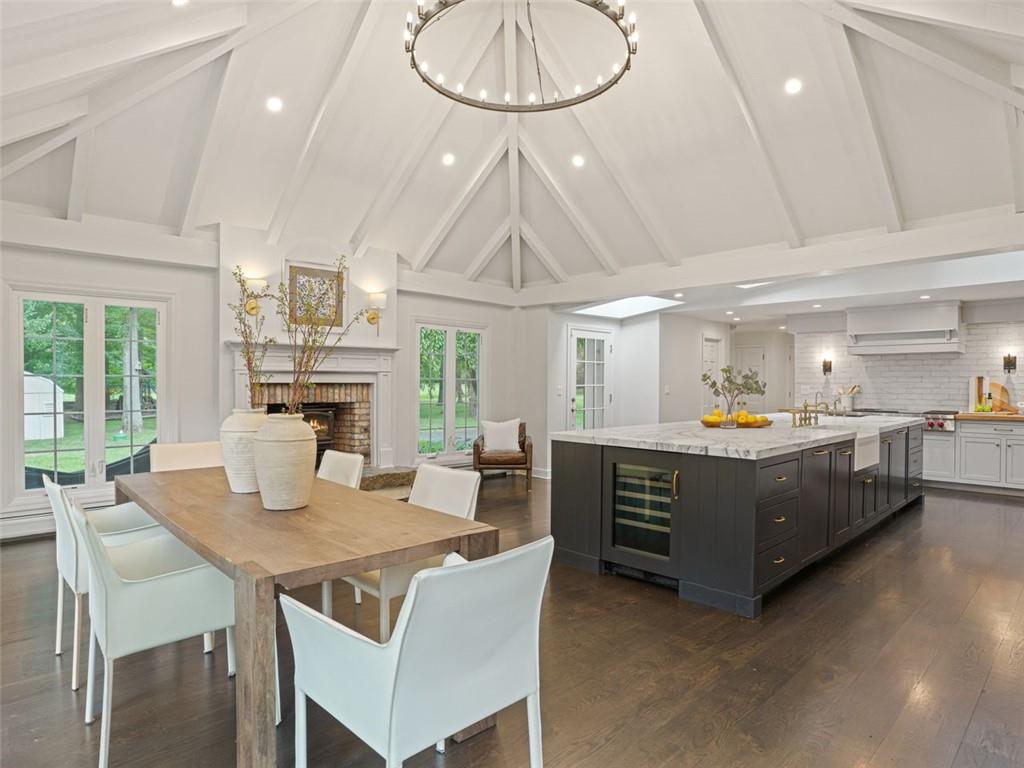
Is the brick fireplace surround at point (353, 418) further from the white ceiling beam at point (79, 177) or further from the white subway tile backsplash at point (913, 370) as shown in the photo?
the white subway tile backsplash at point (913, 370)

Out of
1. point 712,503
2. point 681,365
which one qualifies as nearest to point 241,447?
point 712,503

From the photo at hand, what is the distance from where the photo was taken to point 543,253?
745 cm

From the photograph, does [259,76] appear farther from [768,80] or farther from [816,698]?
[816,698]

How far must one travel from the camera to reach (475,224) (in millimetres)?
7031

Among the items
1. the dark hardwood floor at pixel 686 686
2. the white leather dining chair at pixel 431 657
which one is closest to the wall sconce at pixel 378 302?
the dark hardwood floor at pixel 686 686

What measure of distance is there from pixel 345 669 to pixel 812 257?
18.2 feet

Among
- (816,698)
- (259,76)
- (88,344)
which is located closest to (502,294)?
(259,76)

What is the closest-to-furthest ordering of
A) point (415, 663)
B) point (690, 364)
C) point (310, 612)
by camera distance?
point (415, 663) < point (310, 612) < point (690, 364)

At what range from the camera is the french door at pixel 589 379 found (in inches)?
332

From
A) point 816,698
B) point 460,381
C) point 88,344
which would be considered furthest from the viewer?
point 460,381

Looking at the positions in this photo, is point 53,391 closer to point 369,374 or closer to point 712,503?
point 369,374

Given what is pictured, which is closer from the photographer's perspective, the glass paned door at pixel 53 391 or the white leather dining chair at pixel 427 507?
the white leather dining chair at pixel 427 507

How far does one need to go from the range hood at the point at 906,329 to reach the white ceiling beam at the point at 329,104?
6.76m

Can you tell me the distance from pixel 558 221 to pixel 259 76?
11.6 ft
